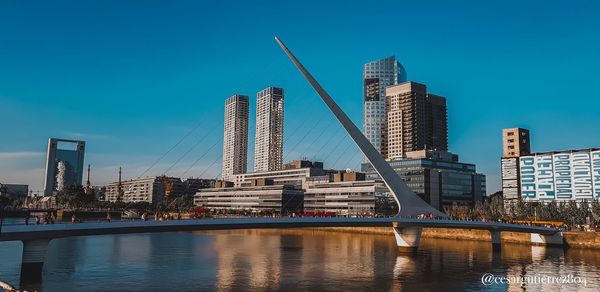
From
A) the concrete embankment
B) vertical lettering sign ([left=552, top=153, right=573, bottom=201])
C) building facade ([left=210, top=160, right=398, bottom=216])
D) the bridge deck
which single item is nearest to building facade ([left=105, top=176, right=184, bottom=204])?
building facade ([left=210, top=160, right=398, bottom=216])

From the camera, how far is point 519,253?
44.5 meters

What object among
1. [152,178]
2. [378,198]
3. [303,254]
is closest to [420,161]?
[378,198]

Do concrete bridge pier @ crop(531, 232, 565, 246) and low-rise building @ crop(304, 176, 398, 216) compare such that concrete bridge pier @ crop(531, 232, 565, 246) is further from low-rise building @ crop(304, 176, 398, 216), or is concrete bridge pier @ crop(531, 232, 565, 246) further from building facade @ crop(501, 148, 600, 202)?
low-rise building @ crop(304, 176, 398, 216)

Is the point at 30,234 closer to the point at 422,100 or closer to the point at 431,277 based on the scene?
the point at 431,277

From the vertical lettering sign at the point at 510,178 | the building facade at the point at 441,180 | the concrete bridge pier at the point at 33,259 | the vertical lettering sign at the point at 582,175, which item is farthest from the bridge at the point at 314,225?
the building facade at the point at 441,180

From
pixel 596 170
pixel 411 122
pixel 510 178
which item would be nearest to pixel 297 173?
pixel 510 178

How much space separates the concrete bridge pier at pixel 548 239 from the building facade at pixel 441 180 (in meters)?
43.6

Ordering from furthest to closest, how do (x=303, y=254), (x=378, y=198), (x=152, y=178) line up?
1. (x=152, y=178)
2. (x=378, y=198)
3. (x=303, y=254)

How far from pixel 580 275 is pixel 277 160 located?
158530 millimetres

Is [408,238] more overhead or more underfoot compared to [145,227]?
more underfoot

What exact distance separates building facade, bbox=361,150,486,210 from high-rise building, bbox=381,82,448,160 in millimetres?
53643

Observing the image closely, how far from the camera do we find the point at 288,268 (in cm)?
3097

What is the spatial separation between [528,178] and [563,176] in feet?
19.5

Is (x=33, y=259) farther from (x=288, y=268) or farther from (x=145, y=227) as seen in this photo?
(x=288, y=268)
